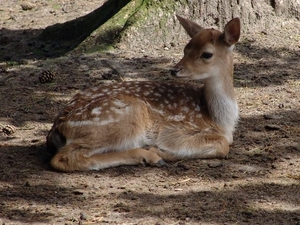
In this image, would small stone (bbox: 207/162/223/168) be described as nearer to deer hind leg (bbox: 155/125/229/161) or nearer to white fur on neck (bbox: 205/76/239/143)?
deer hind leg (bbox: 155/125/229/161)

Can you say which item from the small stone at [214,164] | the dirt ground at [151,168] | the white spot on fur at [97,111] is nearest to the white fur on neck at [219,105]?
the dirt ground at [151,168]

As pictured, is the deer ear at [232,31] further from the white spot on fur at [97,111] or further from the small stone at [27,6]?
the small stone at [27,6]

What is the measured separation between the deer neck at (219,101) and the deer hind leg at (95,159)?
77cm

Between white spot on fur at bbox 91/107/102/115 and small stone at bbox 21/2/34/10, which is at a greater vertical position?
small stone at bbox 21/2/34/10

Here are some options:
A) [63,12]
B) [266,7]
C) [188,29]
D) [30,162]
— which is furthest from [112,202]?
[63,12]

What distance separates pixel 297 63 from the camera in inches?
354

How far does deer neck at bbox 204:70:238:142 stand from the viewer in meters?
6.89

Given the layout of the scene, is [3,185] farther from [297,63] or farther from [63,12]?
[63,12]

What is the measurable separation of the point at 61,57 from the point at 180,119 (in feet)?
9.97

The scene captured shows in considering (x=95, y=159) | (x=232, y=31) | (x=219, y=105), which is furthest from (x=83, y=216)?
(x=232, y=31)

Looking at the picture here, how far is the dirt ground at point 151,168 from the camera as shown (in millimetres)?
5426

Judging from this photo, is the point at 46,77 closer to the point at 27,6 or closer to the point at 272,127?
the point at 272,127

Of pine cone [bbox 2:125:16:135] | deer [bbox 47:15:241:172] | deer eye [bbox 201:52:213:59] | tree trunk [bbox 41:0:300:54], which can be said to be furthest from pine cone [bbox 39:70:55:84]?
deer eye [bbox 201:52:213:59]

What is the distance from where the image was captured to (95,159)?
20.7 ft
